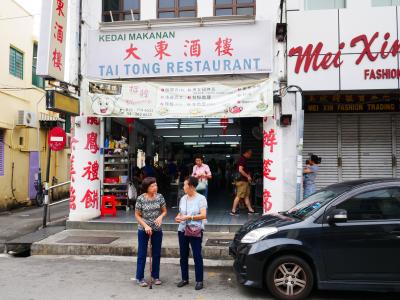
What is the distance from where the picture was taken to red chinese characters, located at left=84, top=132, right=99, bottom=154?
10680mm

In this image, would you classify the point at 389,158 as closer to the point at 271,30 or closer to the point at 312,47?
the point at 312,47

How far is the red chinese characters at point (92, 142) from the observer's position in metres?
10.7

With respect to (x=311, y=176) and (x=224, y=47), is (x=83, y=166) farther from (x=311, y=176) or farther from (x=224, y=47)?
(x=311, y=176)

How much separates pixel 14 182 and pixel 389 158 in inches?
555

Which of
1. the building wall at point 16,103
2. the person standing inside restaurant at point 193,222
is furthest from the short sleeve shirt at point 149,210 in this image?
the building wall at point 16,103

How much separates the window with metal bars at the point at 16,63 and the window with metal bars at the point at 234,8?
1000 centimetres

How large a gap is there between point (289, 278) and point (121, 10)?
8857 millimetres

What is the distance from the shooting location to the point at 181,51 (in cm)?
1032

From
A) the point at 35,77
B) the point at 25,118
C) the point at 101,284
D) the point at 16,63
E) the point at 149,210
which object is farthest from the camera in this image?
the point at 35,77

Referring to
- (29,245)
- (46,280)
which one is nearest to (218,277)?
(46,280)

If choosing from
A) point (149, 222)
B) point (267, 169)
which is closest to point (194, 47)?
point (267, 169)

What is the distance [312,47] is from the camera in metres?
9.69

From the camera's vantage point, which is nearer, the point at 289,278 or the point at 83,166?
the point at 289,278

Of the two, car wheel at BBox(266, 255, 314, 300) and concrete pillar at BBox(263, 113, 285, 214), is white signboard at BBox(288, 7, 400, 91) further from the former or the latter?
car wheel at BBox(266, 255, 314, 300)
